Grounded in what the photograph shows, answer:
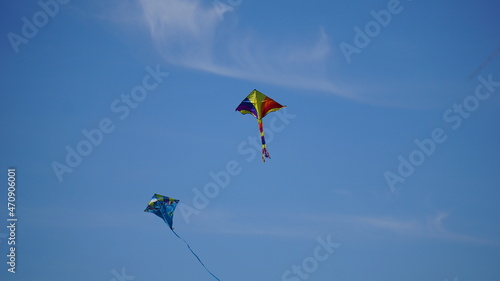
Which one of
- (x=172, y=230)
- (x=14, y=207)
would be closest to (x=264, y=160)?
(x=172, y=230)

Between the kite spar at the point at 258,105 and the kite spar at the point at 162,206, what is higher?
the kite spar at the point at 258,105

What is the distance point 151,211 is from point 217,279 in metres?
10.1

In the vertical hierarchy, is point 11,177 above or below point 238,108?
below

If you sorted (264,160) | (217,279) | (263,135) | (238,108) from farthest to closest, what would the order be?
1. (238,108)
2. (263,135)
3. (264,160)
4. (217,279)

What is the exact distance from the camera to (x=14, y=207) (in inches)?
1275

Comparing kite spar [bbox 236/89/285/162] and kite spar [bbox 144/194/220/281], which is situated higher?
kite spar [bbox 236/89/285/162]

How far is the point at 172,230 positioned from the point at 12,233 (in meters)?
10.0

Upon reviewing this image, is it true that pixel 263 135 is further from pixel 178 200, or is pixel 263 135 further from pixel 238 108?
pixel 178 200

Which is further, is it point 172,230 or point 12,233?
point 172,230

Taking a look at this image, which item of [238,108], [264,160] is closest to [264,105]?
[238,108]

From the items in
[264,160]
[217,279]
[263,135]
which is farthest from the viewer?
[263,135]

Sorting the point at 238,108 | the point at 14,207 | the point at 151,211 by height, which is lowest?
the point at 14,207

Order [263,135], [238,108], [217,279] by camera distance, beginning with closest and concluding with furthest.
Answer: [217,279] < [263,135] < [238,108]

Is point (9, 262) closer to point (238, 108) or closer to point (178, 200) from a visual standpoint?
point (178, 200)
